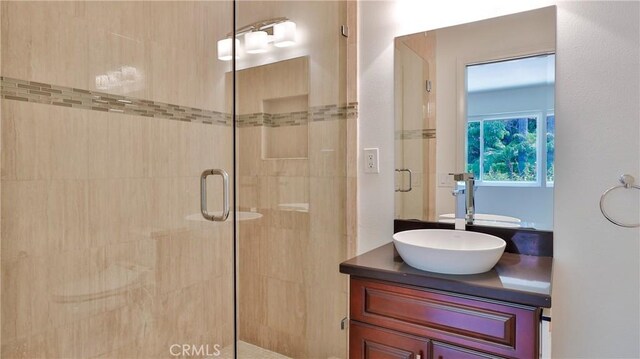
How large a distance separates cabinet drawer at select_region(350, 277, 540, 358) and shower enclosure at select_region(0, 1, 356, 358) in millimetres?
601

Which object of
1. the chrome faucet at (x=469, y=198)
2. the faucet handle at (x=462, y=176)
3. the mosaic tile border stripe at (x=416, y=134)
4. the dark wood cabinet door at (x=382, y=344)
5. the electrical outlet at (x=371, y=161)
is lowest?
the dark wood cabinet door at (x=382, y=344)

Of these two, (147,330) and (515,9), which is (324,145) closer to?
(515,9)

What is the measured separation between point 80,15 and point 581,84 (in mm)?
2006

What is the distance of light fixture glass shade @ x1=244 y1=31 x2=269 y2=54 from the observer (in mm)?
1688

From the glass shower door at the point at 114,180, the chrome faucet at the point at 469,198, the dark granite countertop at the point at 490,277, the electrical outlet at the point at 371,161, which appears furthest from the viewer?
the electrical outlet at the point at 371,161

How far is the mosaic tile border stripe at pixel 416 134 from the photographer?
178 centimetres

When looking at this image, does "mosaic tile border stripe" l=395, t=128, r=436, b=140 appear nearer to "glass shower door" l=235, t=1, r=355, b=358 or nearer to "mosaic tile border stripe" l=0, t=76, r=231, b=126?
"glass shower door" l=235, t=1, r=355, b=358

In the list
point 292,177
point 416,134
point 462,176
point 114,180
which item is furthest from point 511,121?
point 114,180

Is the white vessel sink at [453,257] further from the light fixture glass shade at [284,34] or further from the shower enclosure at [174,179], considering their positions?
the light fixture glass shade at [284,34]

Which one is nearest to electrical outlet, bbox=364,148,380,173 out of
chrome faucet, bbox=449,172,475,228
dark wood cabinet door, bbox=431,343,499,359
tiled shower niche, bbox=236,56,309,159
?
tiled shower niche, bbox=236,56,309,159

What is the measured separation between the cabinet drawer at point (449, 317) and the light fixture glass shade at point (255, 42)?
1106 millimetres

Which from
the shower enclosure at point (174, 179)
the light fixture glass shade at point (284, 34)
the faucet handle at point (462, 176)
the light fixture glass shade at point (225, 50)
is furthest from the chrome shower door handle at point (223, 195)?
the faucet handle at point (462, 176)

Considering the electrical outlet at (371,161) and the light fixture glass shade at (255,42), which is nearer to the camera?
the light fixture glass shade at (255,42)

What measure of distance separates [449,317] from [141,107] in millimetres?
1559
